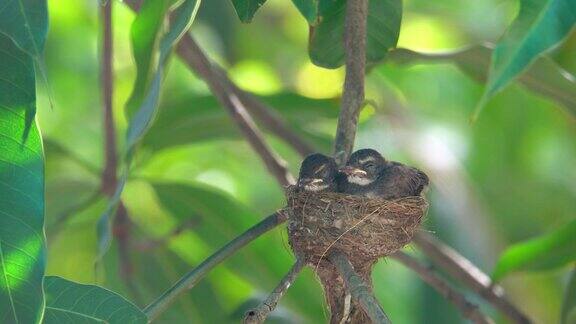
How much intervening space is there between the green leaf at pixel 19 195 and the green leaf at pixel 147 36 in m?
0.20

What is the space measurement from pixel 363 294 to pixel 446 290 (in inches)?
51.1

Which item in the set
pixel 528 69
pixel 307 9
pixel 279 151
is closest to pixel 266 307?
pixel 307 9

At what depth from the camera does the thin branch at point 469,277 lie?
3.32 m

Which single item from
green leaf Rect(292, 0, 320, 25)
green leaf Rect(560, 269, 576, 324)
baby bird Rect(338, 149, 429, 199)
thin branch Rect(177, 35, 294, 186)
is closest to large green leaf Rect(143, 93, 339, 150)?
thin branch Rect(177, 35, 294, 186)

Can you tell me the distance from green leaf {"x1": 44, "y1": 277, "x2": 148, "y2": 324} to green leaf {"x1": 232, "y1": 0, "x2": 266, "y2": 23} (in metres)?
0.54

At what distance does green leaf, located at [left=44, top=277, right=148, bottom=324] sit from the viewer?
212 centimetres

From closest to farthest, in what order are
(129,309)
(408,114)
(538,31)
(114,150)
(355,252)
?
(538,31) → (129,309) → (355,252) → (114,150) → (408,114)

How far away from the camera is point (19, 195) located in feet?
6.71

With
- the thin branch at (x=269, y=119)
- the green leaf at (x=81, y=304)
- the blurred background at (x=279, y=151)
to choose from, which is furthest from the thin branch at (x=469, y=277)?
the green leaf at (x=81, y=304)

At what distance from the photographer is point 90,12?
585 centimetres

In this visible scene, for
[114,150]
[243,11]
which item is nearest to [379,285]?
[114,150]

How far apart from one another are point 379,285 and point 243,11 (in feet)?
11.3

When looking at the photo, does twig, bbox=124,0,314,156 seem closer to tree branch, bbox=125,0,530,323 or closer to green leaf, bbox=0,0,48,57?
tree branch, bbox=125,0,530,323

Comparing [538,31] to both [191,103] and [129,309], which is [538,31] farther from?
[191,103]
